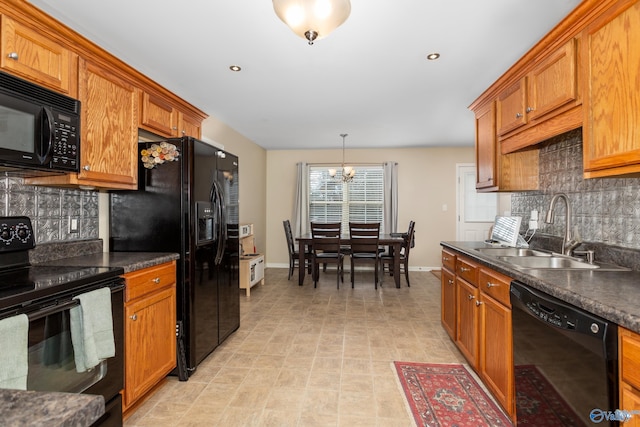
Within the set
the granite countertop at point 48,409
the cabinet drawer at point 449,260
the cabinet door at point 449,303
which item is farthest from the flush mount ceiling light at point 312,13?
the cabinet door at point 449,303

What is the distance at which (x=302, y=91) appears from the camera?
10.8 feet

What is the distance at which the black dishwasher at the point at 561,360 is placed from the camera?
105 cm

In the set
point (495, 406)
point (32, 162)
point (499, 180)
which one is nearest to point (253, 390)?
point (495, 406)

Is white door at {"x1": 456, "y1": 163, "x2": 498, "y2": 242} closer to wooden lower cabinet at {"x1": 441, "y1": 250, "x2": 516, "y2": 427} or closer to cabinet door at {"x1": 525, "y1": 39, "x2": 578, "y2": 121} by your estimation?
wooden lower cabinet at {"x1": 441, "y1": 250, "x2": 516, "y2": 427}

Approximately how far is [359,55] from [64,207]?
92.0 inches

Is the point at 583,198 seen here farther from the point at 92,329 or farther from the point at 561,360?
the point at 92,329

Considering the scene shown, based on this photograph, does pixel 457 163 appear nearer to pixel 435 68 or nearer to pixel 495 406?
pixel 435 68

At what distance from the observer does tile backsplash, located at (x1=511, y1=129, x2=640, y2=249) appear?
5.76 ft

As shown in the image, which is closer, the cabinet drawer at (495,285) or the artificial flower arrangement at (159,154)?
the cabinet drawer at (495,285)

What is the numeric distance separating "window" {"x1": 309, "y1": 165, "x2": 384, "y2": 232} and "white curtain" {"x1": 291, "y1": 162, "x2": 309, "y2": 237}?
0.13 meters

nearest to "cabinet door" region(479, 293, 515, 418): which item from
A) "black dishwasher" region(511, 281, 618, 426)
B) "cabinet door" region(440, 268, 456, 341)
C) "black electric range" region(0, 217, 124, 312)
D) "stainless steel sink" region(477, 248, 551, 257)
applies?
"black dishwasher" region(511, 281, 618, 426)

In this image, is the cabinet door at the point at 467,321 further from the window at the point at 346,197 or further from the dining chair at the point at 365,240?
the window at the point at 346,197

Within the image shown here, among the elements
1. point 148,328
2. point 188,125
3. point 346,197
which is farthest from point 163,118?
point 346,197

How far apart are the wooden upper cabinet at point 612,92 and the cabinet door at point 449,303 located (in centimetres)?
137
